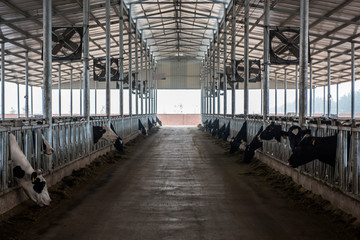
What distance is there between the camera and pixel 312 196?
7105 mm

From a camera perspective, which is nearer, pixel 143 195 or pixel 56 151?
pixel 143 195

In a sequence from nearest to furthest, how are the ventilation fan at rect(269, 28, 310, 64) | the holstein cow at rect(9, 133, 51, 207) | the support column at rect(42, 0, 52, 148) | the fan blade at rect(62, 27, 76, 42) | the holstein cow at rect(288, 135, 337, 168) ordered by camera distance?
1. the holstein cow at rect(9, 133, 51, 207)
2. the holstein cow at rect(288, 135, 337, 168)
3. the support column at rect(42, 0, 52, 148)
4. the ventilation fan at rect(269, 28, 310, 64)
5. the fan blade at rect(62, 27, 76, 42)

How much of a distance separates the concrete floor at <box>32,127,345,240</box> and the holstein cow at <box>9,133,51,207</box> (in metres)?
0.42

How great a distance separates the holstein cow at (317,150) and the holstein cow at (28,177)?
14.0 feet

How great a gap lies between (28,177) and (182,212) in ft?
8.25

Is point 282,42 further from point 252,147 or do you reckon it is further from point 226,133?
point 226,133

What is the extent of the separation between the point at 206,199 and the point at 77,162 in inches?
179

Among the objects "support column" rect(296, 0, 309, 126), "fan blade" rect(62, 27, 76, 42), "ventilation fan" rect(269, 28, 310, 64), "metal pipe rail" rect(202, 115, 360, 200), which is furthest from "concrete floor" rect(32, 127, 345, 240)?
"fan blade" rect(62, 27, 76, 42)

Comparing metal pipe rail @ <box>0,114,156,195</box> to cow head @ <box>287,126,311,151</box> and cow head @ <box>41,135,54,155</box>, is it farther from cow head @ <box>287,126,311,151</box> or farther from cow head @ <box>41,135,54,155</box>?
cow head @ <box>287,126,311,151</box>

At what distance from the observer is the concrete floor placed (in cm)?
519

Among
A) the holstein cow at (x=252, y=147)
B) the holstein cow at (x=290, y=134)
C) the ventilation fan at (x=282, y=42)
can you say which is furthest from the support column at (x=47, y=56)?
the ventilation fan at (x=282, y=42)

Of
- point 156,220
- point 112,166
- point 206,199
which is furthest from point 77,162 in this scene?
point 156,220

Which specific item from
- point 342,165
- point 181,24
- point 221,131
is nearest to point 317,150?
point 342,165

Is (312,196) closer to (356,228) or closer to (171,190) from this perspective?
(356,228)
